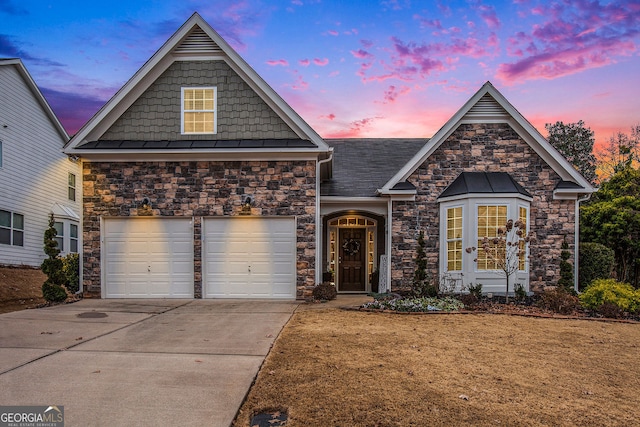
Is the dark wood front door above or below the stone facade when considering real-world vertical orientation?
below

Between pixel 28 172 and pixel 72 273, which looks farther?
pixel 28 172

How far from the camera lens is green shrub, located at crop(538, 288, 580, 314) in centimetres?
1078

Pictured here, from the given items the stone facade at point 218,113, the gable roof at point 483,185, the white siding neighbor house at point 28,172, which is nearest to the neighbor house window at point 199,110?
the stone facade at point 218,113

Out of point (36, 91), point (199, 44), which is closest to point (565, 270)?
point (199, 44)

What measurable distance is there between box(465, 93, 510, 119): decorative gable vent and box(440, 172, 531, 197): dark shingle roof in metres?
1.68

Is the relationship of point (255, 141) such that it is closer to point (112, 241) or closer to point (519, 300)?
point (112, 241)

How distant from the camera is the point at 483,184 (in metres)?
13.1

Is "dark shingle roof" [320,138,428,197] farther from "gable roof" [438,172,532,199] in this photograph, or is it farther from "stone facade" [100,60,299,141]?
"stone facade" [100,60,299,141]

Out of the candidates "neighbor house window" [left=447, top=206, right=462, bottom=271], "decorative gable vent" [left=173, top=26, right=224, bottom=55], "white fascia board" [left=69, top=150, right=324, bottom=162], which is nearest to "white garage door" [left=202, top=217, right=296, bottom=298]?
"white fascia board" [left=69, top=150, right=324, bottom=162]

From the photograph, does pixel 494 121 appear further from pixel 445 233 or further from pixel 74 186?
pixel 74 186

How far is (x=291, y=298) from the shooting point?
42.0 ft

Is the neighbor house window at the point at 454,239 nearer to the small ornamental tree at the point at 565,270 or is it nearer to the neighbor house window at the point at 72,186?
the small ornamental tree at the point at 565,270

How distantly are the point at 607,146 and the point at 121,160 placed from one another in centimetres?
3025

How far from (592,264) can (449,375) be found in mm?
10832
